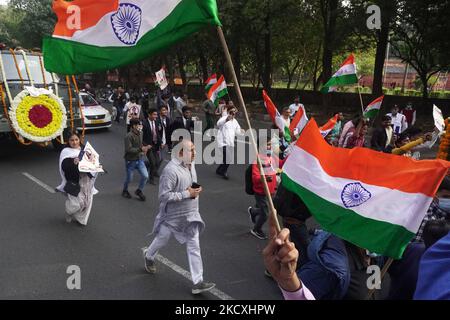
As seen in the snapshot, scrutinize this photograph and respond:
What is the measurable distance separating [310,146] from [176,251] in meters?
3.06

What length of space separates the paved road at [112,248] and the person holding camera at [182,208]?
342 mm

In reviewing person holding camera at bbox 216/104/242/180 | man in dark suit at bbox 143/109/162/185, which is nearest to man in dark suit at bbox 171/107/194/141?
man in dark suit at bbox 143/109/162/185

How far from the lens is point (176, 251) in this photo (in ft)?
17.4

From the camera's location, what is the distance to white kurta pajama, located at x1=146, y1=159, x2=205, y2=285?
4348mm

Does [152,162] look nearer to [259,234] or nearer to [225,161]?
[225,161]

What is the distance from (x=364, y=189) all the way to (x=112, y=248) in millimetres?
3731

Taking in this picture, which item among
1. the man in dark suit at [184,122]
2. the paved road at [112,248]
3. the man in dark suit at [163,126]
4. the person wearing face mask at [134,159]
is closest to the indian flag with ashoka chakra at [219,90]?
the man in dark suit at [184,122]

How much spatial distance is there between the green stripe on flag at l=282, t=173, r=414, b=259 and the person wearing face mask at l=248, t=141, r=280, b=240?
2694 mm

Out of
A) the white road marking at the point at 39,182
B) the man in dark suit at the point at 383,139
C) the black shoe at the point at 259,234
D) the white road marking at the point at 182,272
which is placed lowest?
the black shoe at the point at 259,234

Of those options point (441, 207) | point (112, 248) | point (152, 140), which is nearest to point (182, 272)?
point (112, 248)

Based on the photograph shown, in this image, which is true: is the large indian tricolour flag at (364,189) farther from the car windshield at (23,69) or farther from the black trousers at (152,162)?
the car windshield at (23,69)

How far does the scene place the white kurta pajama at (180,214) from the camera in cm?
435
